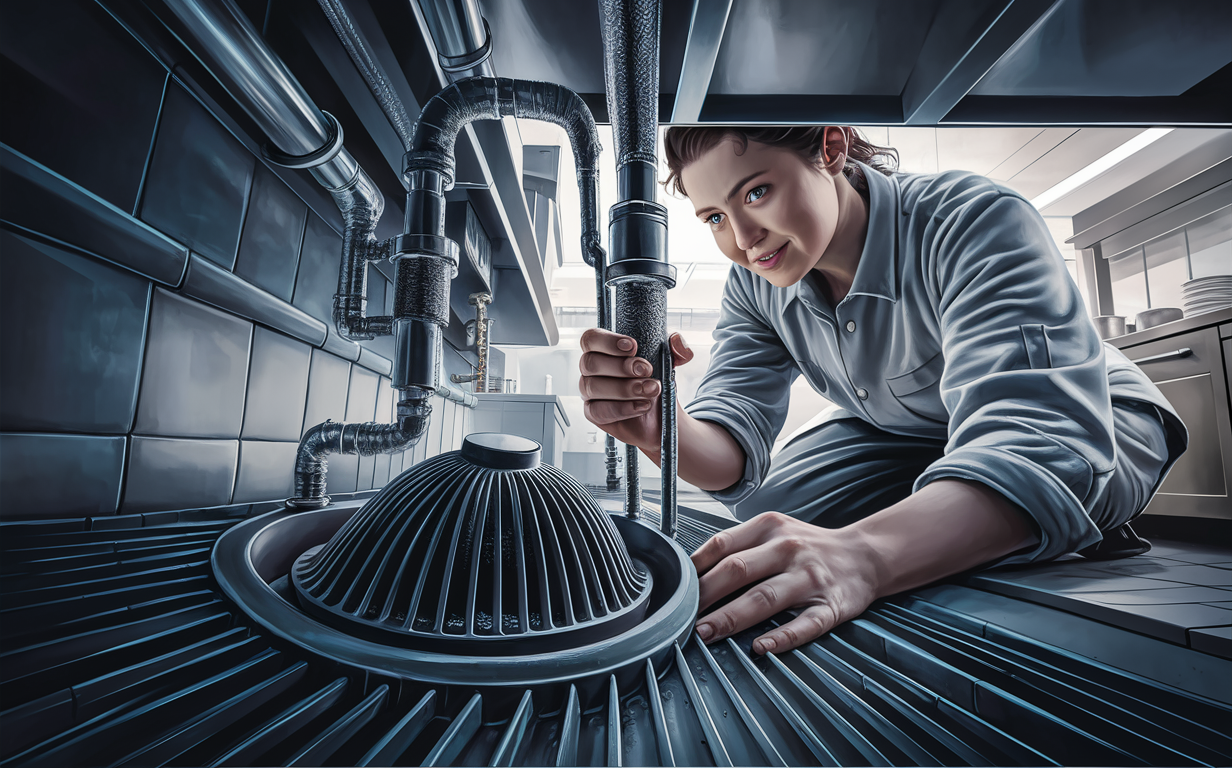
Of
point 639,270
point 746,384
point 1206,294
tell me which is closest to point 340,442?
point 639,270

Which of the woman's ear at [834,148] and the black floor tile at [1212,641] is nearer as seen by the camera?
the black floor tile at [1212,641]

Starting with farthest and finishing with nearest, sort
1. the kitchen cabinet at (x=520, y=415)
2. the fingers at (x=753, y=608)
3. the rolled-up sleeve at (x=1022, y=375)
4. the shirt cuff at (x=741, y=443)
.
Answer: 1. the kitchen cabinet at (x=520, y=415)
2. the shirt cuff at (x=741, y=443)
3. the rolled-up sleeve at (x=1022, y=375)
4. the fingers at (x=753, y=608)

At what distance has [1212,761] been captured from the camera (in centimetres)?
18

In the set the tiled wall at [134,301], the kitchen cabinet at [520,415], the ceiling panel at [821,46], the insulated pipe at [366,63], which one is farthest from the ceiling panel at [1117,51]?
the kitchen cabinet at [520,415]

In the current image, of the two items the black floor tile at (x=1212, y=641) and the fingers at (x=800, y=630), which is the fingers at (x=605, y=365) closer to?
the fingers at (x=800, y=630)

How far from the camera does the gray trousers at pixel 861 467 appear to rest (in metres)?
0.59

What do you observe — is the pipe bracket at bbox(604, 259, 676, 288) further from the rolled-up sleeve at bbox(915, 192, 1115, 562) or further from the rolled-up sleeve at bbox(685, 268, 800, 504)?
the rolled-up sleeve at bbox(685, 268, 800, 504)

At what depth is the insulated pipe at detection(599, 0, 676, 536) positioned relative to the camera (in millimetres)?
335

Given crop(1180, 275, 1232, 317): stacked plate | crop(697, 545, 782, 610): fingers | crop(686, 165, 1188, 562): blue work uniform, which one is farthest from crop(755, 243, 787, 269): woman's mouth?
crop(1180, 275, 1232, 317): stacked plate

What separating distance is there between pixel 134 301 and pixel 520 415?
1389mm

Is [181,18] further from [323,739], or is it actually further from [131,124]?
[323,739]

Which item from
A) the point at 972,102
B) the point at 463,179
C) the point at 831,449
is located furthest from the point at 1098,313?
the point at 463,179

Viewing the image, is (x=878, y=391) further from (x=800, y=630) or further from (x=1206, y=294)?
(x=1206, y=294)

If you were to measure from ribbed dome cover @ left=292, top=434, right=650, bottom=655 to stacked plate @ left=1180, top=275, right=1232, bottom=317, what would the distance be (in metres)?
2.33
